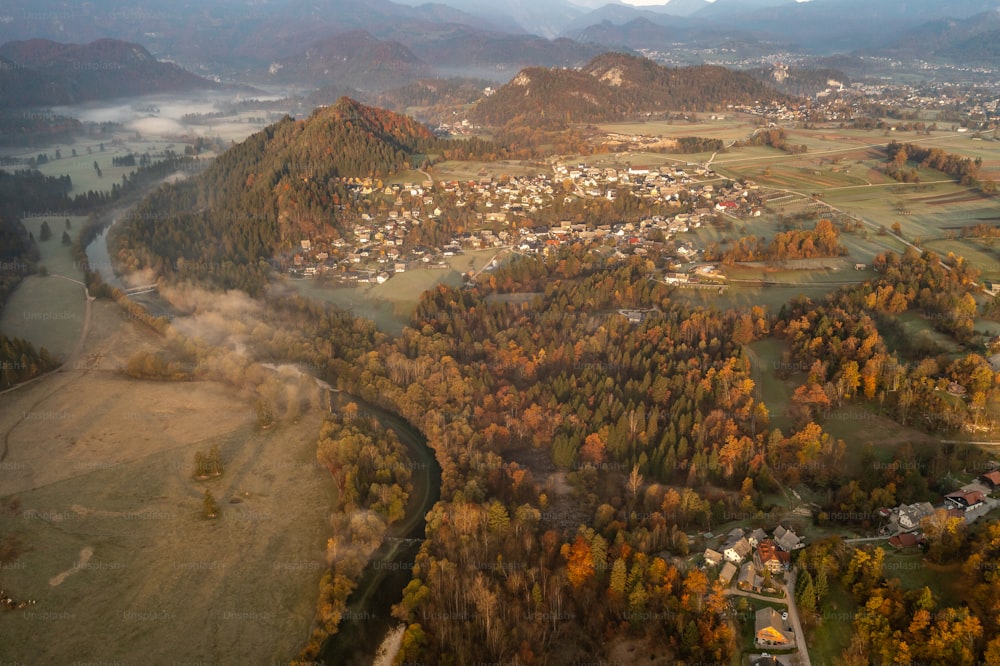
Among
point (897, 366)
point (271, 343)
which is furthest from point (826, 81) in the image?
point (271, 343)

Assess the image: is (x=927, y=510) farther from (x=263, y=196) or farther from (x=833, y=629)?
(x=263, y=196)

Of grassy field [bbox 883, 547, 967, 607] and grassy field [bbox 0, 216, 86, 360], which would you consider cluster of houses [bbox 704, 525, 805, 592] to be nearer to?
grassy field [bbox 883, 547, 967, 607]

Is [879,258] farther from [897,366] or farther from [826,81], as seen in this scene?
[826,81]

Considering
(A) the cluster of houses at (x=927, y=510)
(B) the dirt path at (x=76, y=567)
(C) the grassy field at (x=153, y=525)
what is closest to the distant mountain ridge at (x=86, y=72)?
(C) the grassy field at (x=153, y=525)

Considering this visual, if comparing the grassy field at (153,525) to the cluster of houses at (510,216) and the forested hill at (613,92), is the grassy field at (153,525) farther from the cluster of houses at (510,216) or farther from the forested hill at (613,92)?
the forested hill at (613,92)

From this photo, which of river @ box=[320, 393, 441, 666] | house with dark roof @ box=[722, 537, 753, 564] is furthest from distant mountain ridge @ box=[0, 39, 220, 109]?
house with dark roof @ box=[722, 537, 753, 564]
